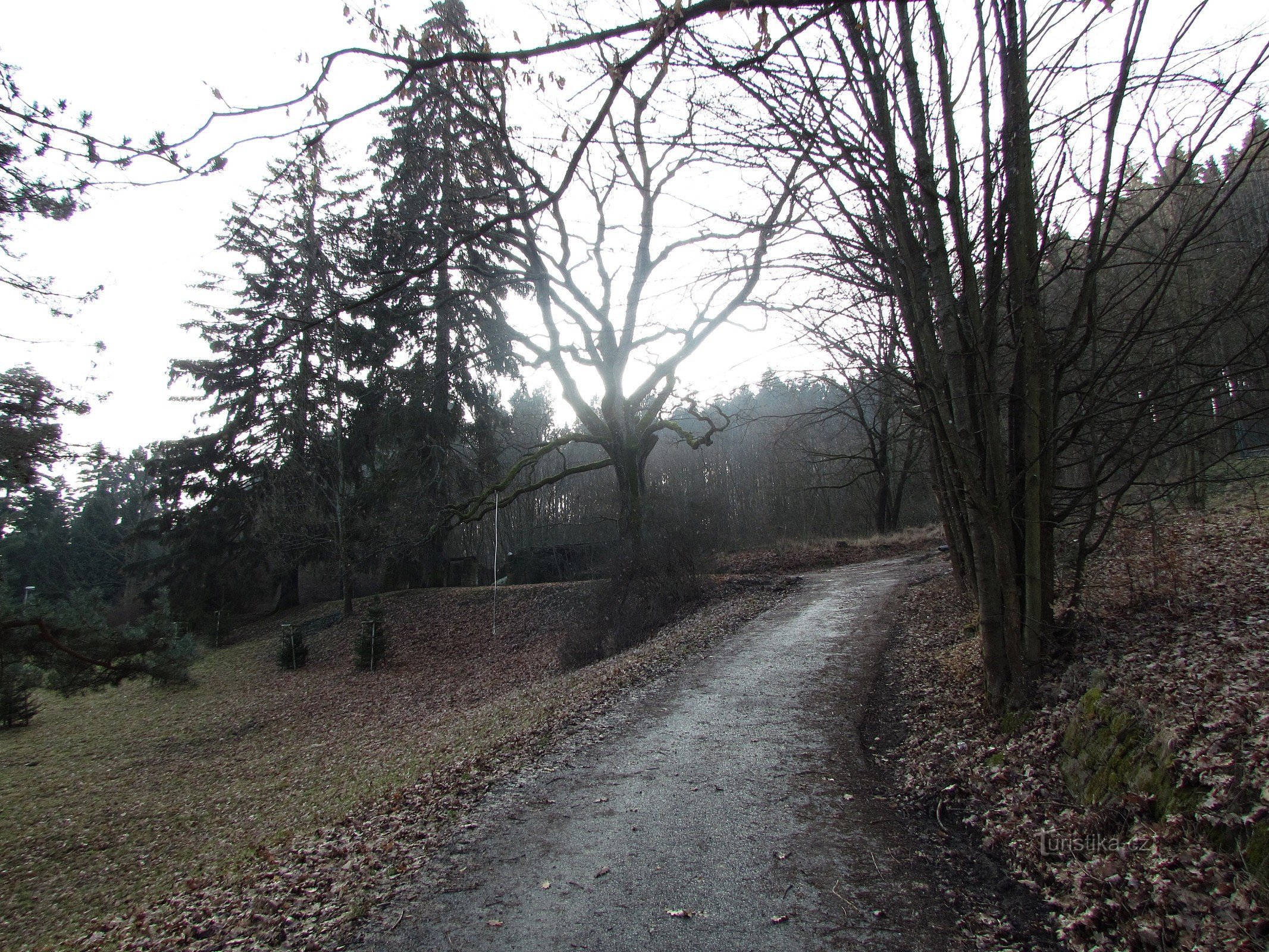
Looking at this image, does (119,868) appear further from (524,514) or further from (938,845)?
(524,514)

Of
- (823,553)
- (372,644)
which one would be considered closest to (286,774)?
(372,644)

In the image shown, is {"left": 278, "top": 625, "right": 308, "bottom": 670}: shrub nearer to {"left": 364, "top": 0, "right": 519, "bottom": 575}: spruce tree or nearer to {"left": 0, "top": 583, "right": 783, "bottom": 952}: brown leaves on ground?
{"left": 0, "top": 583, "right": 783, "bottom": 952}: brown leaves on ground

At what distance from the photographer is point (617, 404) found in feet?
61.4

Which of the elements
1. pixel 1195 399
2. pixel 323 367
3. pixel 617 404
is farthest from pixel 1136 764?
pixel 323 367

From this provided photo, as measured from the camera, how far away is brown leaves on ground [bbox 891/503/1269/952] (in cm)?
278

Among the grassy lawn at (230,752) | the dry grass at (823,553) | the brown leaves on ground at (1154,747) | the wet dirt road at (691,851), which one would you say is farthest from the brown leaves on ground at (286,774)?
the dry grass at (823,553)

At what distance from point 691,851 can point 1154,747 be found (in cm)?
246

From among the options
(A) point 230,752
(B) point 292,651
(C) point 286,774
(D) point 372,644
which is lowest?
(A) point 230,752

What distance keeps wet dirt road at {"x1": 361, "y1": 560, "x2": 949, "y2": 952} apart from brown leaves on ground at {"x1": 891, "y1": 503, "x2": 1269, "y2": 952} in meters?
0.54

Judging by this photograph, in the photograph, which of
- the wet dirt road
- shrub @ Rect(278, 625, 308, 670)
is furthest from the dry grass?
the wet dirt road

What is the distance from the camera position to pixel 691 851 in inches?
163

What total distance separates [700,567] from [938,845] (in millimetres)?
12529

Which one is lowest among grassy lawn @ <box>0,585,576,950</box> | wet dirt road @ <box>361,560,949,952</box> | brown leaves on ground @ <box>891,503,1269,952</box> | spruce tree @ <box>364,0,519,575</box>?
grassy lawn @ <box>0,585,576,950</box>

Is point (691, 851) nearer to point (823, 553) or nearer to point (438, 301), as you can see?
point (438, 301)
